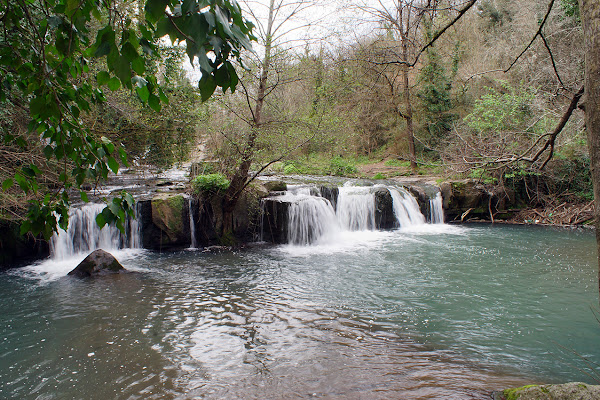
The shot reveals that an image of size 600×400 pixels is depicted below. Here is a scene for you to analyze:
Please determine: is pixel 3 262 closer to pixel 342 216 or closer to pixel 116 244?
pixel 116 244

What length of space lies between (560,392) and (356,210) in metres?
10.6

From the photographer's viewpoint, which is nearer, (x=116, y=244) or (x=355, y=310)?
(x=355, y=310)

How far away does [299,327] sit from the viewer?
5.55 meters

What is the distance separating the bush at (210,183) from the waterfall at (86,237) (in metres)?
2.00

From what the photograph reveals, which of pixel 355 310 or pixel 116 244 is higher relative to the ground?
pixel 116 244

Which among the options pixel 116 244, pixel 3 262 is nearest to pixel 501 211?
pixel 116 244

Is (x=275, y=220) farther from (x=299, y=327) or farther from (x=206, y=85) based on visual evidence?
(x=206, y=85)

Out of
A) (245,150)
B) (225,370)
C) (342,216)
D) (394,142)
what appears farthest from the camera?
(394,142)

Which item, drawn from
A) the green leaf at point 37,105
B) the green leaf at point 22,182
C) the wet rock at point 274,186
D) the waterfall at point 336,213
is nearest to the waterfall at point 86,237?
the waterfall at point 336,213

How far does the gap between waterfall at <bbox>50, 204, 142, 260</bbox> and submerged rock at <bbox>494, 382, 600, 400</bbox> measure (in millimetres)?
8944

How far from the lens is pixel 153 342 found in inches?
200

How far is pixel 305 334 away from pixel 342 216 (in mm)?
8442

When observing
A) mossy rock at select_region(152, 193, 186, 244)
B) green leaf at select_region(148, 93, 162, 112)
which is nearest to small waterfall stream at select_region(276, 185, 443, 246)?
mossy rock at select_region(152, 193, 186, 244)

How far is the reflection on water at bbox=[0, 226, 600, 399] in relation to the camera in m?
4.12
